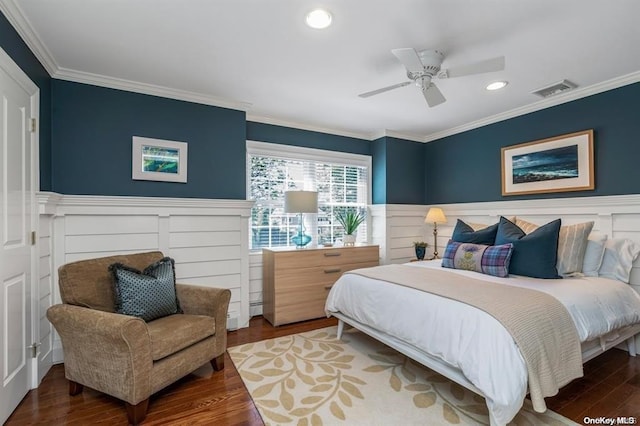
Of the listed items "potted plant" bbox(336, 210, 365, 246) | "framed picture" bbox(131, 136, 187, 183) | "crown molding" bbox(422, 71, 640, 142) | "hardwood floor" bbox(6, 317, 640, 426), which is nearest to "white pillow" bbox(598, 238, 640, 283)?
"hardwood floor" bbox(6, 317, 640, 426)

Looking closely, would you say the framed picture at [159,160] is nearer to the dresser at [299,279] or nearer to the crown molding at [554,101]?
the dresser at [299,279]

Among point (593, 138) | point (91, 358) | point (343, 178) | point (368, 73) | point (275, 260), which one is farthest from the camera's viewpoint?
point (343, 178)

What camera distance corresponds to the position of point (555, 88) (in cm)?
293

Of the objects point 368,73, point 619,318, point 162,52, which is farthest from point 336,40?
point 619,318

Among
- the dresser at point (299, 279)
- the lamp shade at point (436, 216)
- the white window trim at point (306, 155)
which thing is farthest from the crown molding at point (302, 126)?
the dresser at point (299, 279)

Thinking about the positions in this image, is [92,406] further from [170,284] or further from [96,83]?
[96,83]

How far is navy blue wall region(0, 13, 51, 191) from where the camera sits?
1875 millimetres

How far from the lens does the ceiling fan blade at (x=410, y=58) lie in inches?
74.7

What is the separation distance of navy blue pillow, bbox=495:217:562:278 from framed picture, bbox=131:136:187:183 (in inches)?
124

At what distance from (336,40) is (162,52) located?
1312mm

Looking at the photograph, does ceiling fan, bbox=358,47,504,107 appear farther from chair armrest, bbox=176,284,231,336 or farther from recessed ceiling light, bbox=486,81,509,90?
chair armrest, bbox=176,284,231,336

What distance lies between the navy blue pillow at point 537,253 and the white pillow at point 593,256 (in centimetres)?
31

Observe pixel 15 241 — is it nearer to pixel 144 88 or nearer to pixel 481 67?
pixel 144 88

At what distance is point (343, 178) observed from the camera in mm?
4496
